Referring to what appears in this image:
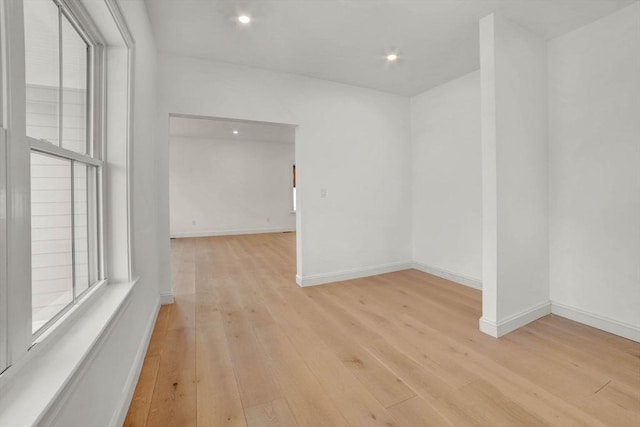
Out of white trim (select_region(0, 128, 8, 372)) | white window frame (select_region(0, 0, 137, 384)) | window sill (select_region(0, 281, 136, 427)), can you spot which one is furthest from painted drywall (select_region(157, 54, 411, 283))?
white trim (select_region(0, 128, 8, 372))

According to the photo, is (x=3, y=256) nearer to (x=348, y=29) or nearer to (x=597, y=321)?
(x=348, y=29)

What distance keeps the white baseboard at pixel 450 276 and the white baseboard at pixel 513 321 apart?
2.53 feet

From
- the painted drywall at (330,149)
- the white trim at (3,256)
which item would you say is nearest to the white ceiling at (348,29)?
the painted drywall at (330,149)

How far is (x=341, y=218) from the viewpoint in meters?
3.82

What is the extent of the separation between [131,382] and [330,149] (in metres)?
3.04

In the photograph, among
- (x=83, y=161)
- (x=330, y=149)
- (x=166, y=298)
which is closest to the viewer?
(x=83, y=161)

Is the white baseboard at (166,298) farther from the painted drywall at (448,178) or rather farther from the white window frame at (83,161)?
the painted drywall at (448,178)

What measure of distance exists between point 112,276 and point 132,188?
0.53 m

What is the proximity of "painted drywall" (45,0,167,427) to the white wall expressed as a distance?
17.8 ft

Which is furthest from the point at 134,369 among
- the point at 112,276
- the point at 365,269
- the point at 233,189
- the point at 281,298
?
the point at 233,189

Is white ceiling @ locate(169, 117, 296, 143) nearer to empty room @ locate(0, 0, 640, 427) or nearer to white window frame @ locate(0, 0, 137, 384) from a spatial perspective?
empty room @ locate(0, 0, 640, 427)

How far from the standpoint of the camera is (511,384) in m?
1.70

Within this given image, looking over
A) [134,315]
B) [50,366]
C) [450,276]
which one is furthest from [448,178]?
[50,366]

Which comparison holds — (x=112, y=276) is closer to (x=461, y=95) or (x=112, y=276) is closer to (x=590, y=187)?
(x=590, y=187)
